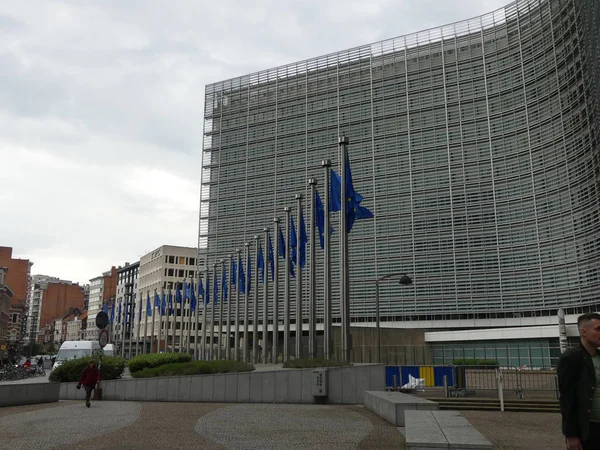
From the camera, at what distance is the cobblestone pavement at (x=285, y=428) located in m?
11.7

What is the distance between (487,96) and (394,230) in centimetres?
1877

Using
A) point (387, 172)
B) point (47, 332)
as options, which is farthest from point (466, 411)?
point (47, 332)

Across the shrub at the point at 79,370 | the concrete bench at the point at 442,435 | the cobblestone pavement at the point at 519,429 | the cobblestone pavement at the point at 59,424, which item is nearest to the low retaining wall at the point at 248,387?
the shrub at the point at 79,370

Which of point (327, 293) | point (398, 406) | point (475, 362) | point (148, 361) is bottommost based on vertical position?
point (398, 406)

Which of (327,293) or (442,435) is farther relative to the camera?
(327,293)

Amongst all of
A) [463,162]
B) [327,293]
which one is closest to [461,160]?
[463,162]

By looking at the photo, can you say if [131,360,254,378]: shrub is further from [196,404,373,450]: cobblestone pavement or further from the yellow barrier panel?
the yellow barrier panel

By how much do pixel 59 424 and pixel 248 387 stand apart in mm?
8790

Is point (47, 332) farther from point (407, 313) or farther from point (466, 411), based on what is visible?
point (466, 411)

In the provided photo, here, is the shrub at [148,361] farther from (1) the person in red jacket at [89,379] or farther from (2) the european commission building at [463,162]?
(2) the european commission building at [463,162]

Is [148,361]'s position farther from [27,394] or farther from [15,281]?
[15,281]

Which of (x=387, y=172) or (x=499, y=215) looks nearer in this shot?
(x=499, y=215)

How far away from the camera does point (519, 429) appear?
14.4m

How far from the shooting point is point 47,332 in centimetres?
19688
